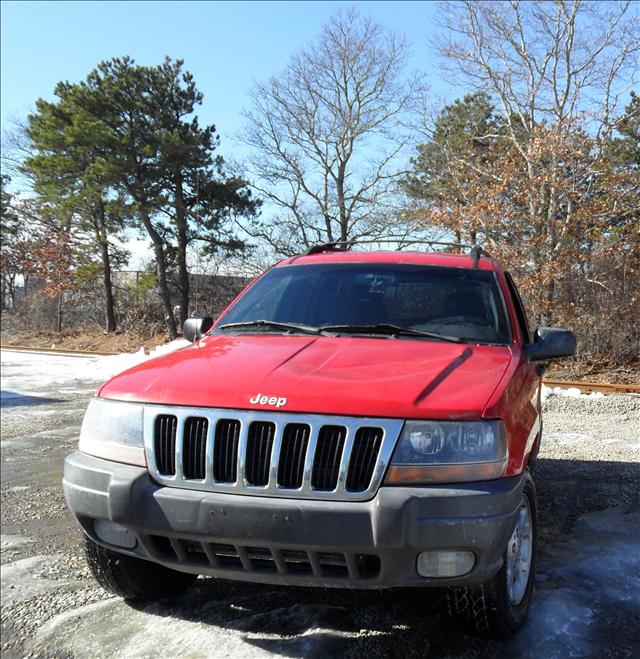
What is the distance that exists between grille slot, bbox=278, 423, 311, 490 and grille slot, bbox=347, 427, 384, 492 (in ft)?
0.62

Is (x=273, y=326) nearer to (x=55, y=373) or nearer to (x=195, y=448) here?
(x=195, y=448)

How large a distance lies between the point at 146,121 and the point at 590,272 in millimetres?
20161

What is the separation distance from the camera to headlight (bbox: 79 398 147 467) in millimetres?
2691

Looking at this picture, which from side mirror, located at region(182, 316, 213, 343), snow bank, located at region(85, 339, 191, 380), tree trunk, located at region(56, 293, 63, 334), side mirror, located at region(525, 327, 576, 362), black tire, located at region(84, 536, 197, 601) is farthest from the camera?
tree trunk, located at region(56, 293, 63, 334)

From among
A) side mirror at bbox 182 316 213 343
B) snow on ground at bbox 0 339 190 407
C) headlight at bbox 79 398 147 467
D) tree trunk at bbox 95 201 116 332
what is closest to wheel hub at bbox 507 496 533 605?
headlight at bbox 79 398 147 467

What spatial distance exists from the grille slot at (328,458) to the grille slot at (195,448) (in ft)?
1.53

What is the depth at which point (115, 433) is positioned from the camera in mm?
2771

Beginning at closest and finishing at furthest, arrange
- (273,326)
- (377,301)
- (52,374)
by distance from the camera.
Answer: (273,326), (377,301), (52,374)

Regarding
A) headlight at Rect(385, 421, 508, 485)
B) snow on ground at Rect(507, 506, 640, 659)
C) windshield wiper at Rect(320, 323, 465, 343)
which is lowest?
snow on ground at Rect(507, 506, 640, 659)

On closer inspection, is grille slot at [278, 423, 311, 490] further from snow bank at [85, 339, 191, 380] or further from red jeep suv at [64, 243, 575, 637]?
snow bank at [85, 339, 191, 380]

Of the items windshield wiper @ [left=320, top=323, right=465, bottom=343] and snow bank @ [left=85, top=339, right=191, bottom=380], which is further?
snow bank @ [left=85, top=339, right=191, bottom=380]

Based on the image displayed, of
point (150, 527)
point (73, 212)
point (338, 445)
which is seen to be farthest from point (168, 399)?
point (73, 212)

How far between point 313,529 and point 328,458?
267mm

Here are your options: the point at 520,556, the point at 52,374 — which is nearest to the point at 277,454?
the point at 520,556
